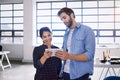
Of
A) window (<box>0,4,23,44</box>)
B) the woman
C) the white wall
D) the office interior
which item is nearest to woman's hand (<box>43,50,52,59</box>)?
the woman

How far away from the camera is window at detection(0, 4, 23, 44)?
10406 mm

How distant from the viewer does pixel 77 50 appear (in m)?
2.23

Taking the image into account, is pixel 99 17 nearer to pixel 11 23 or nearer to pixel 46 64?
pixel 11 23

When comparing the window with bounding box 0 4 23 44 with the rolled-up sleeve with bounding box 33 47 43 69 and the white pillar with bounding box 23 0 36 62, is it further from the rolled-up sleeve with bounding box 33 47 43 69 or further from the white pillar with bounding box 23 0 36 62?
the rolled-up sleeve with bounding box 33 47 43 69

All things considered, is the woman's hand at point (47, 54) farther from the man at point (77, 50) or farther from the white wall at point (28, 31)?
the white wall at point (28, 31)

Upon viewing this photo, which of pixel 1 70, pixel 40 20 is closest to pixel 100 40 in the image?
pixel 40 20

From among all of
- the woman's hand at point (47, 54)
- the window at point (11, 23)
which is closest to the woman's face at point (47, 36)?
the woman's hand at point (47, 54)

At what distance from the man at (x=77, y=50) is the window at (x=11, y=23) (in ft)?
27.2

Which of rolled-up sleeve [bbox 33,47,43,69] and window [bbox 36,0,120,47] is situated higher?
window [bbox 36,0,120,47]

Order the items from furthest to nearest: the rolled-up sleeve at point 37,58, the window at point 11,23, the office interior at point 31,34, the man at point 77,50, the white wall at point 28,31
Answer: the window at point 11,23 → the white wall at point 28,31 → the office interior at point 31,34 → the rolled-up sleeve at point 37,58 → the man at point 77,50

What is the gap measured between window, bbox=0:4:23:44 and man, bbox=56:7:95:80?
27.2ft

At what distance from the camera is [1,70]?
788 centimetres

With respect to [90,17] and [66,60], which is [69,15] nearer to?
[66,60]

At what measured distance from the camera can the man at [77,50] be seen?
2.17 meters
